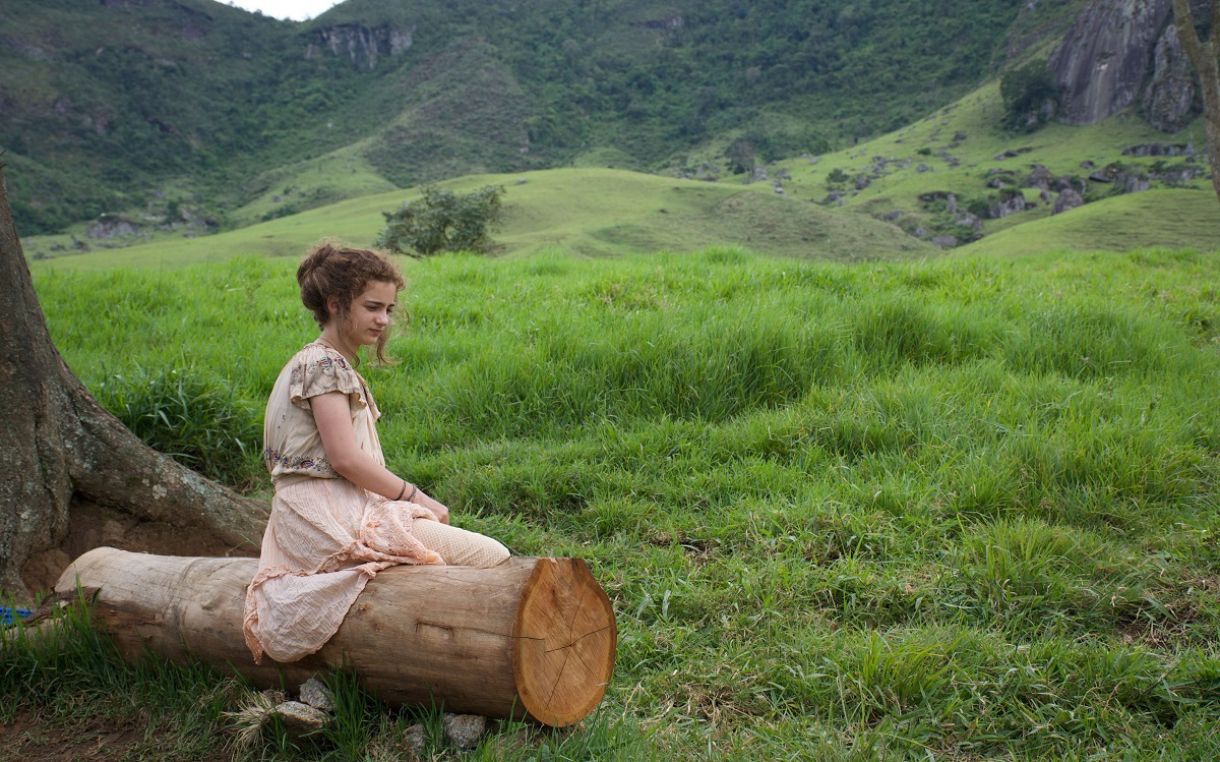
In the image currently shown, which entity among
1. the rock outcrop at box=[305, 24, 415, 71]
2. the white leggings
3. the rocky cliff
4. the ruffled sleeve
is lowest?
the white leggings

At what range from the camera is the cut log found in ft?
8.30

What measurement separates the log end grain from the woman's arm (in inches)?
29.6

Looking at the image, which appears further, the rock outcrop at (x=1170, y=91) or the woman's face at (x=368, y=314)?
the rock outcrop at (x=1170, y=91)

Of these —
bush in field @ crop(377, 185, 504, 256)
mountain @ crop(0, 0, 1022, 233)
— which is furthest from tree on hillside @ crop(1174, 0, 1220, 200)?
mountain @ crop(0, 0, 1022, 233)

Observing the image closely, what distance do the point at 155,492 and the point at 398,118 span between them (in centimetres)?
13267

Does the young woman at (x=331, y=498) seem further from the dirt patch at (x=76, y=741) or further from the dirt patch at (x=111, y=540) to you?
the dirt patch at (x=111, y=540)

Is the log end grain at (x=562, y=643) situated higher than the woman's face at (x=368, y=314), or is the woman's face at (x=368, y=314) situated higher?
the woman's face at (x=368, y=314)

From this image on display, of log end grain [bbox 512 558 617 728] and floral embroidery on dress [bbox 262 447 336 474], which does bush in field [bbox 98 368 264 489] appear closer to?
floral embroidery on dress [bbox 262 447 336 474]

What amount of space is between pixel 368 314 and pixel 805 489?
266 centimetres

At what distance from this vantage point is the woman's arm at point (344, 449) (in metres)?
2.96

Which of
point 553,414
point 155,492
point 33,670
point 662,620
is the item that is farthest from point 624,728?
point 553,414

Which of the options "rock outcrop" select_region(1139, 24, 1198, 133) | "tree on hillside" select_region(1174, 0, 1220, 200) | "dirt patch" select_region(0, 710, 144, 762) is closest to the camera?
"dirt patch" select_region(0, 710, 144, 762)

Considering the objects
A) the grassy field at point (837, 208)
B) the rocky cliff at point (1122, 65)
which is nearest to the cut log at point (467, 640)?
the grassy field at point (837, 208)

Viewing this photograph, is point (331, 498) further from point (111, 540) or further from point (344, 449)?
point (111, 540)
